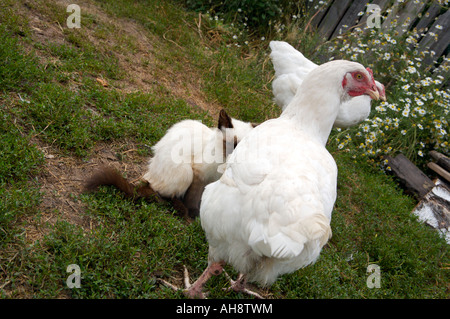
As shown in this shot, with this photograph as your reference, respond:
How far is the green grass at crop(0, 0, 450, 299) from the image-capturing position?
261cm

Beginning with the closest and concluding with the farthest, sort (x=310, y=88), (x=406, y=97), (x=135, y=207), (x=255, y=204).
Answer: (x=255, y=204) < (x=310, y=88) < (x=135, y=207) < (x=406, y=97)

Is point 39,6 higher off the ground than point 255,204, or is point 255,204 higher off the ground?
point 255,204

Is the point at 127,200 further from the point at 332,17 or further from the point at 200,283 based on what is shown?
the point at 332,17

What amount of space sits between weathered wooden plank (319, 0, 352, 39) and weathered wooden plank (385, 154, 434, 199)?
10.1ft

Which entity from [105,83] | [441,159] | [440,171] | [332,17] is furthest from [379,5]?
[105,83]

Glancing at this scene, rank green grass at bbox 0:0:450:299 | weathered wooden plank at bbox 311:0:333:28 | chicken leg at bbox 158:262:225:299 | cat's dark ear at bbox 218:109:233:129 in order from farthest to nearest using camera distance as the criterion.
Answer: weathered wooden plank at bbox 311:0:333:28
cat's dark ear at bbox 218:109:233:129
chicken leg at bbox 158:262:225:299
green grass at bbox 0:0:450:299

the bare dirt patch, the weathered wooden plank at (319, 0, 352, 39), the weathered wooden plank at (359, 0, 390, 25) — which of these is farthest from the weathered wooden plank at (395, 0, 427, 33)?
the bare dirt patch

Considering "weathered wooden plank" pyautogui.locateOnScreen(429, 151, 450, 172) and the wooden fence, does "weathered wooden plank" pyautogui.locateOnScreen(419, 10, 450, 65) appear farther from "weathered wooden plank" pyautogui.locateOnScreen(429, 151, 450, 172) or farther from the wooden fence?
"weathered wooden plank" pyautogui.locateOnScreen(429, 151, 450, 172)

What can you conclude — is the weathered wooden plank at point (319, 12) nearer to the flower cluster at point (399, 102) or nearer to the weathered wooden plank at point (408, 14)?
the flower cluster at point (399, 102)

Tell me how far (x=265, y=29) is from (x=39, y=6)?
13.9ft

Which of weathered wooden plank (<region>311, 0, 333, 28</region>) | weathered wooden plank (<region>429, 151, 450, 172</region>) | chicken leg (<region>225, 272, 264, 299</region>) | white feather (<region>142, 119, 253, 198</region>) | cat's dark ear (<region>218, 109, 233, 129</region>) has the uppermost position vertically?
weathered wooden plank (<region>311, 0, 333, 28</region>)

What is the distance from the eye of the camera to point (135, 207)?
10.9 feet

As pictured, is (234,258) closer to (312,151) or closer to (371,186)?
(312,151)

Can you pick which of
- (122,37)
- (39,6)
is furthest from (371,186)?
(39,6)
